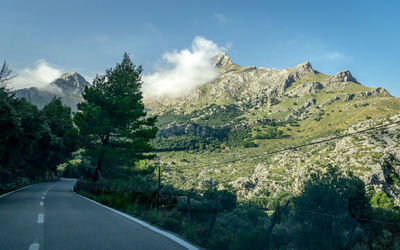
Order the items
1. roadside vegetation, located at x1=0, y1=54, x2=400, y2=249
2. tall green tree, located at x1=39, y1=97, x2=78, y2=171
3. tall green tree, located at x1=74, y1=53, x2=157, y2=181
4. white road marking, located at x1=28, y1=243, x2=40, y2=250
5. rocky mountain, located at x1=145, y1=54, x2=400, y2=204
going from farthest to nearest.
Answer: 1. rocky mountain, located at x1=145, y1=54, x2=400, y2=204
2. tall green tree, located at x1=39, y1=97, x2=78, y2=171
3. tall green tree, located at x1=74, y1=53, x2=157, y2=181
4. roadside vegetation, located at x1=0, y1=54, x2=400, y2=249
5. white road marking, located at x1=28, y1=243, x2=40, y2=250

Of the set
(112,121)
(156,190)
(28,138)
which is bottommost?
(156,190)

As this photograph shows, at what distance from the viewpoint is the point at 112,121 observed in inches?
1052

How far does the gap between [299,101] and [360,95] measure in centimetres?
4065

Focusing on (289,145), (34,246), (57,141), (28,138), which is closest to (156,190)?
(34,246)

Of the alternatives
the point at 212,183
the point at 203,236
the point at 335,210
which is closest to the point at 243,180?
the point at 212,183

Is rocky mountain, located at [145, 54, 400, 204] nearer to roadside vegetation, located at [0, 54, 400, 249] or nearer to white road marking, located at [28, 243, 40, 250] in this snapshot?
roadside vegetation, located at [0, 54, 400, 249]

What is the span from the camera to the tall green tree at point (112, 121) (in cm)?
2541

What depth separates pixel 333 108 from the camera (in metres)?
161

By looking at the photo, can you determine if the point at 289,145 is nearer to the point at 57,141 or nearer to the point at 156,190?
the point at 57,141

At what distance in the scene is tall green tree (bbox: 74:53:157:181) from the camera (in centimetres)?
2541

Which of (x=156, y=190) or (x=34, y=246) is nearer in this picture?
(x=34, y=246)

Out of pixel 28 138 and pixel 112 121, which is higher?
pixel 112 121

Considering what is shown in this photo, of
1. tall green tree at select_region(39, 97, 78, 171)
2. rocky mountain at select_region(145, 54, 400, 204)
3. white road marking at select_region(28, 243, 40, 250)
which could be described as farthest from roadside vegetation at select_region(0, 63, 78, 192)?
rocky mountain at select_region(145, 54, 400, 204)

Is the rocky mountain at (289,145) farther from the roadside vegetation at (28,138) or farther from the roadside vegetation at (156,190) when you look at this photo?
the roadside vegetation at (28,138)
